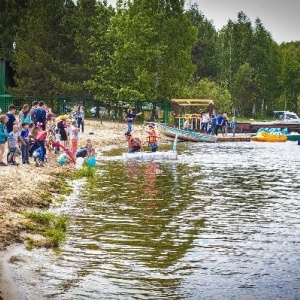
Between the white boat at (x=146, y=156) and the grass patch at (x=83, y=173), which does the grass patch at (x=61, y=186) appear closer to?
the grass patch at (x=83, y=173)

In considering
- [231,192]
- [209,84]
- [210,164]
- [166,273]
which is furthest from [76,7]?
[166,273]

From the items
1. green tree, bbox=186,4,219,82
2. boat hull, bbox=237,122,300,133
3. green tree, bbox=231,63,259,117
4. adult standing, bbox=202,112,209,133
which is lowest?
boat hull, bbox=237,122,300,133

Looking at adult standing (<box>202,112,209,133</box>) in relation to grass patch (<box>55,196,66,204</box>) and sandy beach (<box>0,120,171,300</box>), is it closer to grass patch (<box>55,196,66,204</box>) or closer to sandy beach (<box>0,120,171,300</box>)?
sandy beach (<box>0,120,171,300</box>)

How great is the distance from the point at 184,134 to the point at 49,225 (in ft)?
131

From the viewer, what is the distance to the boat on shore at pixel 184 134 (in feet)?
184

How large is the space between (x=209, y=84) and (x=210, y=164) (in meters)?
51.4

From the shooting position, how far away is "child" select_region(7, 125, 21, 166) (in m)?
25.5

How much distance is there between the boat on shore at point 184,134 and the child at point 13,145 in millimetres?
30253

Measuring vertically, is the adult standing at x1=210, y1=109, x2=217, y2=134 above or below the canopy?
below

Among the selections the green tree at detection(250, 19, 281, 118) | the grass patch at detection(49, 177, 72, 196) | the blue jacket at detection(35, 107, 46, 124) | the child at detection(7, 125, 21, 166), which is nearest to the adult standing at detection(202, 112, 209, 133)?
the blue jacket at detection(35, 107, 46, 124)

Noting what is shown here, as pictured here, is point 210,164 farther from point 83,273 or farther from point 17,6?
point 17,6

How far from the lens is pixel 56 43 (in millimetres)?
72375

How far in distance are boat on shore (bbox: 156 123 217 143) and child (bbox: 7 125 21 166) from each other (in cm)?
3025

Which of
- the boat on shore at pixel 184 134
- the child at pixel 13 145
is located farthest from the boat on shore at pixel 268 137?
the child at pixel 13 145
